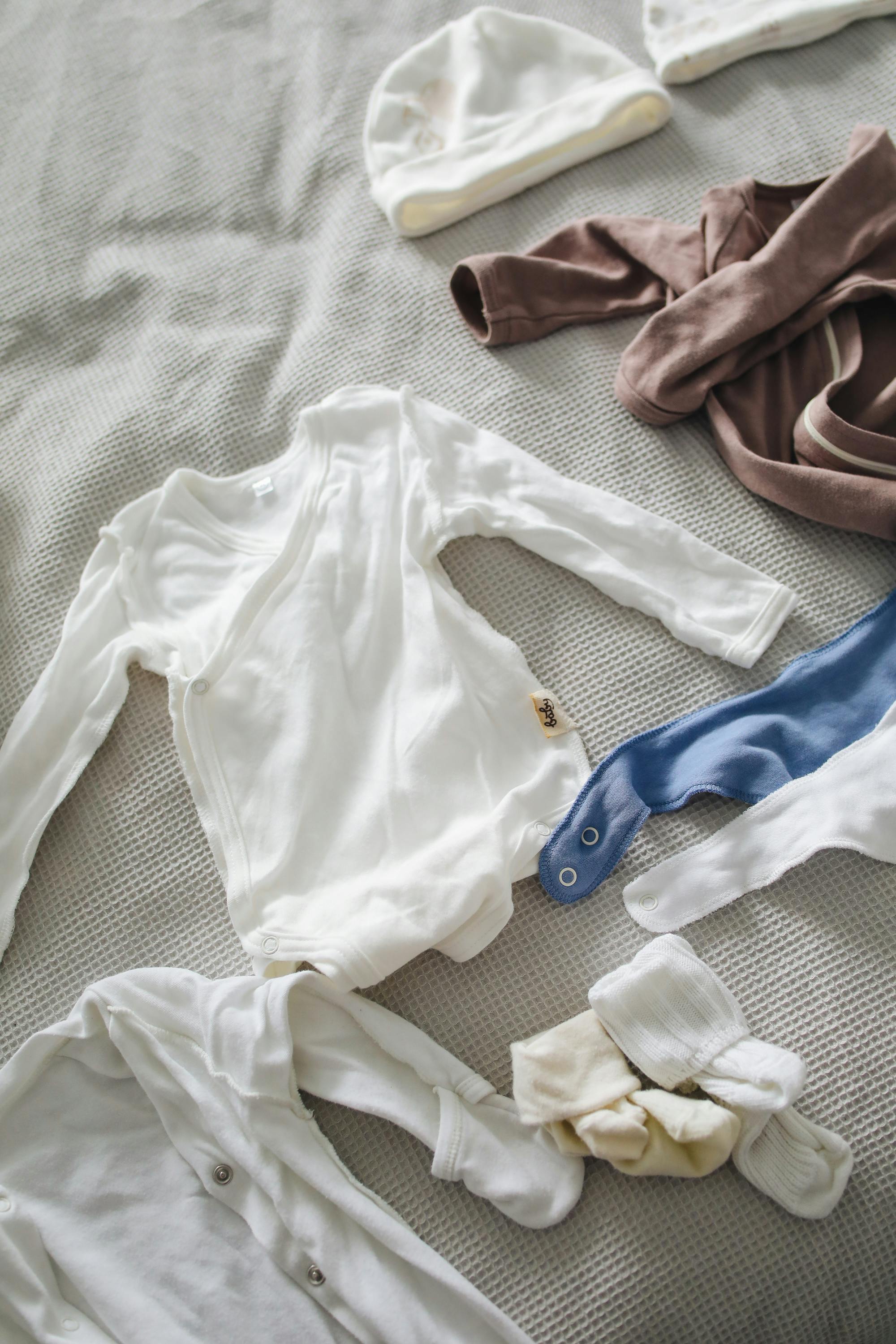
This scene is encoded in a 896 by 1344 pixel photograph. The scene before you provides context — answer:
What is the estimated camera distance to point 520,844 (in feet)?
3.35

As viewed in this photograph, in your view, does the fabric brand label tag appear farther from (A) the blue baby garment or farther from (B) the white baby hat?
(B) the white baby hat

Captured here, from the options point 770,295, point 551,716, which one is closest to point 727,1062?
point 551,716

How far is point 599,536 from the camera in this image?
1183mm

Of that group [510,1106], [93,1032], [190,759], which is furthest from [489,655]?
[93,1032]

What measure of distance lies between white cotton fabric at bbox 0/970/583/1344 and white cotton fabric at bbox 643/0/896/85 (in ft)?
4.70

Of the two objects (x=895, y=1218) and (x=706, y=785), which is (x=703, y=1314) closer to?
(x=895, y=1218)

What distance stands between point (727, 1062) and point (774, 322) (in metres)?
0.87

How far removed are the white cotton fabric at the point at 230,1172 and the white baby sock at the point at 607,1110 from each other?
0.05 meters

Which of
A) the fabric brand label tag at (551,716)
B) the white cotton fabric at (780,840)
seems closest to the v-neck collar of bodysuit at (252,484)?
the fabric brand label tag at (551,716)

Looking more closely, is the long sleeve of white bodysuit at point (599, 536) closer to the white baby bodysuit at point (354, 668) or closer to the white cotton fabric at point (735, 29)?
the white baby bodysuit at point (354, 668)

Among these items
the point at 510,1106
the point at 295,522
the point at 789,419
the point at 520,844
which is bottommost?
the point at 510,1106

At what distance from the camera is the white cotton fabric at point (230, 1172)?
2.91 feet

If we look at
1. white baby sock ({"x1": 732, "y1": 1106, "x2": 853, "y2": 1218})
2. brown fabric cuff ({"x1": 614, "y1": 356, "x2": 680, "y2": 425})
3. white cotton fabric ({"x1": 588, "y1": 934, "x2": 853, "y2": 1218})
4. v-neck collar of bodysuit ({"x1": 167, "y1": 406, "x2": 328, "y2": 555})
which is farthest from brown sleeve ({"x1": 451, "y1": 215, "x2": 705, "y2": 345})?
white baby sock ({"x1": 732, "y1": 1106, "x2": 853, "y2": 1218})

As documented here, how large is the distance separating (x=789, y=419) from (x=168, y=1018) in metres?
1.02
